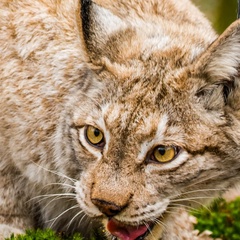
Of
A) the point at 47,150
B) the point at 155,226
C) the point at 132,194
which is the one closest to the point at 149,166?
the point at 132,194

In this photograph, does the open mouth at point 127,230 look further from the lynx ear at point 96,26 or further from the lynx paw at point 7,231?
the lynx paw at point 7,231

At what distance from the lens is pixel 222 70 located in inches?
195

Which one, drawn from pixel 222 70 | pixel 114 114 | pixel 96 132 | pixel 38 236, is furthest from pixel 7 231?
pixel 222 70

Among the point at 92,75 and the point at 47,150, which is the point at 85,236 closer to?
the point at 47,150

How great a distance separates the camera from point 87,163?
17.3 feet

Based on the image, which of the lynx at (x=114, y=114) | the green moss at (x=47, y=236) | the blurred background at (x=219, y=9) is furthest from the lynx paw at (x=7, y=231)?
the blurred background at (x=219, y=9)

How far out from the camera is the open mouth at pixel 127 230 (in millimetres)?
5121

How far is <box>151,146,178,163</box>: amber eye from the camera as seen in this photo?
194 inches

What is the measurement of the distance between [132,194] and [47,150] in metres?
1.40

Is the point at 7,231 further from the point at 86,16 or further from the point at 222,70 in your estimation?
the point at 222,70

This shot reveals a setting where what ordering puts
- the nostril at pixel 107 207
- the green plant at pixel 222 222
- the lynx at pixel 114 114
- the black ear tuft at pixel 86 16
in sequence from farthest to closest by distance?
the green plant at pixel 222 222, the black ear tuft at pixel 86 16, the lynx at pixel 114 114, the nostril at pixel 107 207

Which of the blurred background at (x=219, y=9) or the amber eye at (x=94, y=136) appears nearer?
the amber eye at (x=94, y=136)

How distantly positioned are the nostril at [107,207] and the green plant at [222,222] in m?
2.78

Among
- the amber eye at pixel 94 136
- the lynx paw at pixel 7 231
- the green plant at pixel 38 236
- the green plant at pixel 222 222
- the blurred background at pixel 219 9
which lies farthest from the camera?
the blurred background at pixel 219 9
